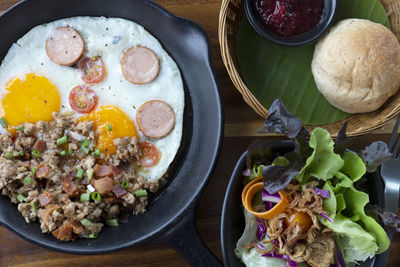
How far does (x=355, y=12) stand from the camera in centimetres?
292

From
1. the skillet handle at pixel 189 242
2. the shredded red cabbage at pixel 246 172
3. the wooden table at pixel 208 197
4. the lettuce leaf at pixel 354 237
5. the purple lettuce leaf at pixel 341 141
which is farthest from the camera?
the wooden table at pixel 208 197

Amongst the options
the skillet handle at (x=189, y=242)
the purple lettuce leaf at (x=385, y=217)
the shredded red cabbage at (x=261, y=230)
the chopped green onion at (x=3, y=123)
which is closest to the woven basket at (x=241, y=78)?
the purple lettuce leaf at (x=385, y=217)

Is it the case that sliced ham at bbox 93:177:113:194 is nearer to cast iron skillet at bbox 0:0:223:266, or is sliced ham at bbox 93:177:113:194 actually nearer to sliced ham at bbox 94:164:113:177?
sliced ham at bbox 94:164:113:177

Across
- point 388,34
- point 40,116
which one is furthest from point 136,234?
point 388,34

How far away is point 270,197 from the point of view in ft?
7.75

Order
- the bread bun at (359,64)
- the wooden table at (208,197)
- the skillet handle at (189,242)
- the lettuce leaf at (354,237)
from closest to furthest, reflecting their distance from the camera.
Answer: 1. the lettuce leaf at (354,237)
2. the skillet handle at (189,242)
3. the bread bun at (359,64)
4. the wooden table at (208,197)

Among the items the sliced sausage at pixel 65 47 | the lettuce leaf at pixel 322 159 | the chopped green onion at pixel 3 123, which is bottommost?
the chopped green onion at pixel 3 123

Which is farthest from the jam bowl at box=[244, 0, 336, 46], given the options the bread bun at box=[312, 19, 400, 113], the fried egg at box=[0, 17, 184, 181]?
the fried egg at box=[0, 17, 184, 181]

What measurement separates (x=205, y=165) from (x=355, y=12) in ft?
4.65

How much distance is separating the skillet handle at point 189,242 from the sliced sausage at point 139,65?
0.88 m

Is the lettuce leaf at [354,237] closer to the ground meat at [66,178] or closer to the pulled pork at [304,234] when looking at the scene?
the pulled pork at [304,234]

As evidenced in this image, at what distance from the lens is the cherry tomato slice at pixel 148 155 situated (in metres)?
2.79

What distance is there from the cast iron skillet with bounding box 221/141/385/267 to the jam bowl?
70 centimetres

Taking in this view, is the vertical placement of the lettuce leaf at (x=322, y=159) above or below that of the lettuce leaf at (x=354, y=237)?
above
